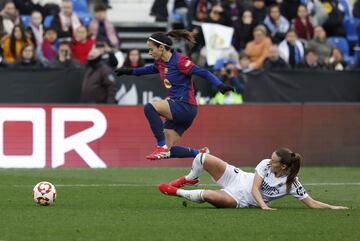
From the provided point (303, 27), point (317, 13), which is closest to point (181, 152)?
point (303, 27)

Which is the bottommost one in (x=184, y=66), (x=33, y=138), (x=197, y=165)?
(x=33, y=138)

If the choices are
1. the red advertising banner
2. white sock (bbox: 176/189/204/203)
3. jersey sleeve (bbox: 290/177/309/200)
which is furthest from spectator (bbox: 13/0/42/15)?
jersey sleeve (bbox: 290/177/309/200)

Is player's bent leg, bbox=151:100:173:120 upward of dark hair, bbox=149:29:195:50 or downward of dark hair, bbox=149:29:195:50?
downward

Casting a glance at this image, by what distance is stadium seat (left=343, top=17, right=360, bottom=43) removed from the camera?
2745 centimetres

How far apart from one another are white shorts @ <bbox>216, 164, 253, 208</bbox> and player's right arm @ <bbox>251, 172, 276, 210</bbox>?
4.9 inches

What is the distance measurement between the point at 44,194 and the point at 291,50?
488 inches

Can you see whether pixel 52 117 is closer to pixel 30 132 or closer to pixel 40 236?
pixel 30 132

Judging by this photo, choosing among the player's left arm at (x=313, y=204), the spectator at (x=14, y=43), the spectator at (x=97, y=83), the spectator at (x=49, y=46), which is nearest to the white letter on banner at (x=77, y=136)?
the spectator at (x=97, y=83)

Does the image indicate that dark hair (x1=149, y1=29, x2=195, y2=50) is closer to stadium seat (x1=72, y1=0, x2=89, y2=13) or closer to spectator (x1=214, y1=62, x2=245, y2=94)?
spectator (x1=214, y1=62, x2=245, y2=94)

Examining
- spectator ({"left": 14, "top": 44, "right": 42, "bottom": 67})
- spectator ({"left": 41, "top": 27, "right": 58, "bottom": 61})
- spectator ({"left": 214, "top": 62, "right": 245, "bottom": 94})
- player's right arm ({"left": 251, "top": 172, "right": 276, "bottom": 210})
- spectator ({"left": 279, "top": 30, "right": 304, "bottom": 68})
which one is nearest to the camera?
player's right arm ({"left": 251, "top": 172, "right": 276, "bottom": 210})

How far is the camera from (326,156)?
69.7ft

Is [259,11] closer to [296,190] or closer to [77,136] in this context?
[77,136]

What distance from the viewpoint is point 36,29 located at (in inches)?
934

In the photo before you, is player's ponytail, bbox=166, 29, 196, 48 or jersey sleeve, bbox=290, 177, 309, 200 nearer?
jersey sleeve, bbox=290, 177, 309, 200
